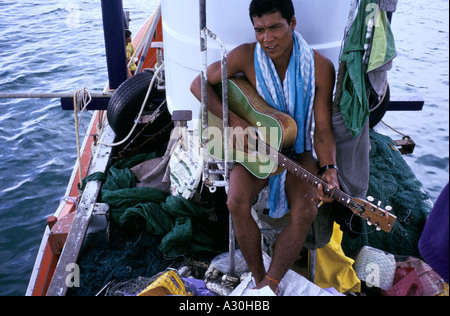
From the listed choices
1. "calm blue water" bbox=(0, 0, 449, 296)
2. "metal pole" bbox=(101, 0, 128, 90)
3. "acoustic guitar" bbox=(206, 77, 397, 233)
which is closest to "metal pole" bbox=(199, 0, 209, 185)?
"acoustic guitar" bbox=(206, 77, 397, 233)

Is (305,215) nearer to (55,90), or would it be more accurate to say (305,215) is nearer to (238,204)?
(238,204)

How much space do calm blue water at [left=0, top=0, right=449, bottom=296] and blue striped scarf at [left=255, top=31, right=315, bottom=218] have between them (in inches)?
33.8

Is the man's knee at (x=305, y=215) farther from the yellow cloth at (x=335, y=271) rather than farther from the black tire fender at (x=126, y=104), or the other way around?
the black tire fender at (x=126, y=104)

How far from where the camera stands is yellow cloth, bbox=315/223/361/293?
3.05 metres

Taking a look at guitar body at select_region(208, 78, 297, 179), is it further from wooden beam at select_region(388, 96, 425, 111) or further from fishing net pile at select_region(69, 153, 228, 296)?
wooden beam at select_region(388, 96, 425, 111)

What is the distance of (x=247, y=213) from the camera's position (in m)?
2.66

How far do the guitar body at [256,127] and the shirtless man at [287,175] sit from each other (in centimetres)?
7

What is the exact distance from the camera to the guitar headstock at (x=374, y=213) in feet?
7.65

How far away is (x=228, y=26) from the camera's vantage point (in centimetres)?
316

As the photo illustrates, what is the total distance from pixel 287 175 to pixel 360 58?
2.95 feet

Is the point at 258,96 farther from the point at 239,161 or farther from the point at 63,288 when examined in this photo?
the point at 63,288

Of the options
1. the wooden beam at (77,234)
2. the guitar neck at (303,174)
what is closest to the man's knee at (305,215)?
the guitar neck at (303,174)

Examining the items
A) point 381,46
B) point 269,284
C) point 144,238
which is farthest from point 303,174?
point 144,238

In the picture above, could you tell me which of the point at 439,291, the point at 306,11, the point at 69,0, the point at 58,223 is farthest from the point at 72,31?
the point at 439,291
